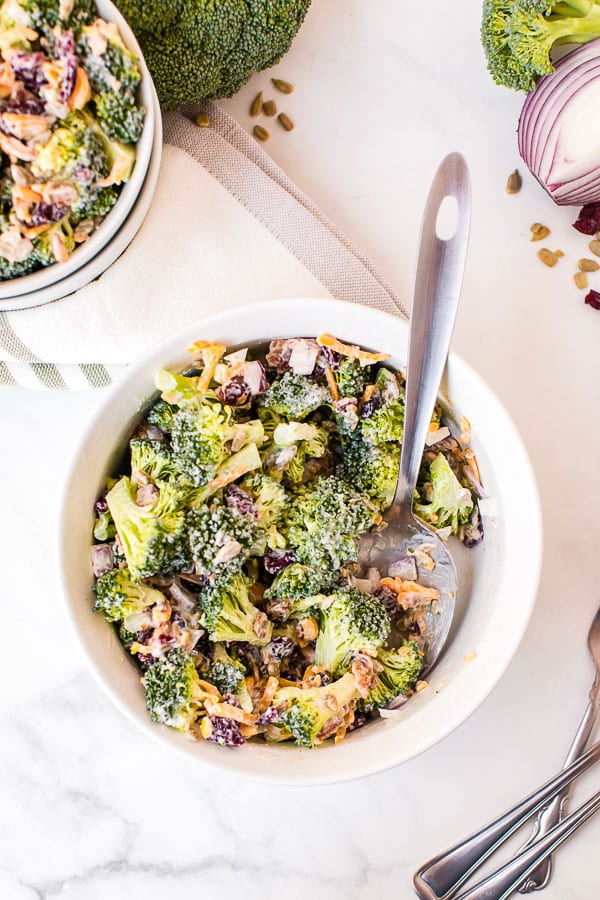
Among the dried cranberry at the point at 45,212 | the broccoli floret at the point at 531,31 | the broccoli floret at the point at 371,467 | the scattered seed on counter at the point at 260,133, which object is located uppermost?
the broccoli floret at the point at 531,31

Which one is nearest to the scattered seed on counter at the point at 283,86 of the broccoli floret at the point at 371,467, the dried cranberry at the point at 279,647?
the broccoli floret at the point at 371,467

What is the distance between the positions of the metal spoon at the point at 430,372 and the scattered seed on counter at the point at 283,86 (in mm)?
589

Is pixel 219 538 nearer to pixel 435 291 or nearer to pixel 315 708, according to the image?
pixel 315 708

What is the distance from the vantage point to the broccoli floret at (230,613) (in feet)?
5.26

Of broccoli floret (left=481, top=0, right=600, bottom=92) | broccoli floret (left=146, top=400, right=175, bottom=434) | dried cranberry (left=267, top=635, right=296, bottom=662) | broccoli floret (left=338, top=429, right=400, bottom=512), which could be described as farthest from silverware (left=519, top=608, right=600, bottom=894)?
broccoli floret (left=481, top=0, right=600, bottom=92)

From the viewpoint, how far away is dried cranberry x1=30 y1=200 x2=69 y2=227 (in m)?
1.52

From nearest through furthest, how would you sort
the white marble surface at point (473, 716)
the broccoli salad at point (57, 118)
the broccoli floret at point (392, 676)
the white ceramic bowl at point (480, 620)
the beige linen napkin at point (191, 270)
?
the broccoli salad at point (57, 118)
the white ceramic bowl at point (480, 620)
the broccoli floret at point (392, 676)
the beige linen napkin at point (191, 270)
the white marble surface at point (473, 716)

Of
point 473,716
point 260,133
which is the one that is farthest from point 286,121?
point 473,716

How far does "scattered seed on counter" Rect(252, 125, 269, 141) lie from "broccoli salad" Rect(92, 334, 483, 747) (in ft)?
2.15

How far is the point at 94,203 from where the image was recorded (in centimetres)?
159

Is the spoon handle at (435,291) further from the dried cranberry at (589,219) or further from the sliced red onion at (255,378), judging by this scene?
the dried cranberry at (589,219)

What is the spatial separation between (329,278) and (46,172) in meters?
0.66

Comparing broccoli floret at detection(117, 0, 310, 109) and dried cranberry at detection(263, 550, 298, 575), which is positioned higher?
broccoli floret at detection(117, 0, 310, 109)

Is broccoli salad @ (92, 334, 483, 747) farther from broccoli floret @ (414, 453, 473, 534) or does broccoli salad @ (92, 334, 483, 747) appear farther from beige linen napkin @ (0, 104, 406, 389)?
beige linen napkin @ (0, 104, 406, 389)
